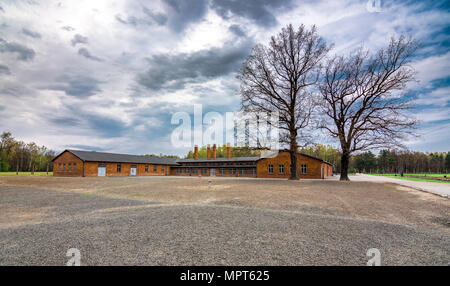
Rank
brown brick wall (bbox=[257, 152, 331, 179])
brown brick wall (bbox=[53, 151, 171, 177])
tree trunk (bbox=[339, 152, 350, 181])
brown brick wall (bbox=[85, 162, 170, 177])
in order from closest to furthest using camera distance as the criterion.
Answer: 1. tree trunk (bbox=[339, 152, 350, 181])
2. brown brick wall (bbox=[257, 152, 331, 179])
3. brown brick wall (bbox=[53, 151, 171, 177])
4. brown brick wall (bbox=[85, 162, 170, 177])

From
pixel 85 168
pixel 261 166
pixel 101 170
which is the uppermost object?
pixel 261 166

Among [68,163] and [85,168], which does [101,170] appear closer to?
[85,168]

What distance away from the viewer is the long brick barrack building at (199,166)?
124 feet

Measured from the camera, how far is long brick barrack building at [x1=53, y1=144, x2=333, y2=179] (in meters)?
37.7

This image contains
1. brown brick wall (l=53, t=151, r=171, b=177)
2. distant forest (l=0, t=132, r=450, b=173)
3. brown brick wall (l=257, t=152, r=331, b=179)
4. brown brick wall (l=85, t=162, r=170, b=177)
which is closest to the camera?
brown brick wall (l=257, t=152, r=331, b=179)

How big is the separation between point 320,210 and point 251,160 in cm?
3814

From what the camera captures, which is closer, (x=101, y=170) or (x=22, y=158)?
(x=101, y=170)

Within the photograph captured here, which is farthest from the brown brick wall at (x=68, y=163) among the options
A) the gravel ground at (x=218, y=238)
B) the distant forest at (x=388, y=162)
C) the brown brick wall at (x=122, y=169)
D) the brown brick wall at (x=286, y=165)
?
the distant forest at (x=388, y=162)

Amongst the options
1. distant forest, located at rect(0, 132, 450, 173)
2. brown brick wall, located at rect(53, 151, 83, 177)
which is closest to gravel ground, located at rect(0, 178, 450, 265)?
brown brick wall, located at rect(53, 151, 83, 177)

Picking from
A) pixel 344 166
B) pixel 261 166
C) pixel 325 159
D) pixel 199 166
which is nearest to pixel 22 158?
pixel 199 166

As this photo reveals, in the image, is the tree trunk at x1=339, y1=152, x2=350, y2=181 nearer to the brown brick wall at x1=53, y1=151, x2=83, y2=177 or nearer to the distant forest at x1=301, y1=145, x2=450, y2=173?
the brown brick wall at x1=53, y1=151, x2=83, y2=177

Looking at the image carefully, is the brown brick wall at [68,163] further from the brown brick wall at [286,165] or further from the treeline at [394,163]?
the treeline at [394,163]

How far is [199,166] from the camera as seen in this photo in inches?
2121
